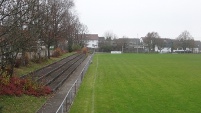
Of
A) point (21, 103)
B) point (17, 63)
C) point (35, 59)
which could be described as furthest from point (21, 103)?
point (35, 59)

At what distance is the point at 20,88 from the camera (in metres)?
18.8

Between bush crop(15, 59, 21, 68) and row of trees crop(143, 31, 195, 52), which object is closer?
bush crop(15, 59, 21, 68)

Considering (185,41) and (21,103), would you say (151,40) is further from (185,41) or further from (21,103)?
(21,103)

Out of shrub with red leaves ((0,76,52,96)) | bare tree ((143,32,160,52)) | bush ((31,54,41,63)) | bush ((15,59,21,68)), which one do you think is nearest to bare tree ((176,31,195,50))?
bare tree ((143,32,160,52))

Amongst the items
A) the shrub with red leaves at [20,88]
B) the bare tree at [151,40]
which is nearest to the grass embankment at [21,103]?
the shrub with red leaves at [20,88]

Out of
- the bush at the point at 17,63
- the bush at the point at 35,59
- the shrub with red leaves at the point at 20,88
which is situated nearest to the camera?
the shrub with red leaves at the point at 20,88

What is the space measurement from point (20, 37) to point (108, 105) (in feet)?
19.6

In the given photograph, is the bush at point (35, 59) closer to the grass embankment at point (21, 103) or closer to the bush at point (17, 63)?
the bush at point (17, 63)

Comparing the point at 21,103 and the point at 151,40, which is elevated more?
the point at 151,40

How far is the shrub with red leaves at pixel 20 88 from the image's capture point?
57.6 feet

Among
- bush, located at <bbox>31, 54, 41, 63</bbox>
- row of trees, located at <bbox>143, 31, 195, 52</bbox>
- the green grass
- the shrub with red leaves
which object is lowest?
the green grass

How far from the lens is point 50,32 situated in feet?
160

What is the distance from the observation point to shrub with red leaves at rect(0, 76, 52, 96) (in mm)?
17544

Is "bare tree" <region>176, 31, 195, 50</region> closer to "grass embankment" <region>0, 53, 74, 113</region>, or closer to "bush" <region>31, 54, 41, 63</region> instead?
"bush" <region>31, 54, 41, 63</region>
